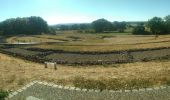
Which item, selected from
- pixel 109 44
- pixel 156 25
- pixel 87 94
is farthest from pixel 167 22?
pixel 87 94

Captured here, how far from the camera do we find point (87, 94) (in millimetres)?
14453

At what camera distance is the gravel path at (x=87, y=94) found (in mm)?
13853

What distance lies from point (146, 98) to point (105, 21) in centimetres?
17338

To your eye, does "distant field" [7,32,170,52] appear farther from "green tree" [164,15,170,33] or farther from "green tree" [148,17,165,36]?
"green tree" [164,15,170,33]

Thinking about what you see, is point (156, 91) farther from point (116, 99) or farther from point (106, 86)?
point (106, 86)

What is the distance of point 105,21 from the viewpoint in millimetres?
185125

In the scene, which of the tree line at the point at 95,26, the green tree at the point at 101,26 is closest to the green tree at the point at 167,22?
the tree line at the point at 95,26

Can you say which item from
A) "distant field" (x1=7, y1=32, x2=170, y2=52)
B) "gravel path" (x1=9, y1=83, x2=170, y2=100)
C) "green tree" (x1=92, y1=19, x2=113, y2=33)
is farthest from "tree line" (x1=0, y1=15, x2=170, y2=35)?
"gravel path" (x1=9, y1=83, x2=170, y2=100)

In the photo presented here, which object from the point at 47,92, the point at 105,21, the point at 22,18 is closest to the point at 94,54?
the point at 47,92

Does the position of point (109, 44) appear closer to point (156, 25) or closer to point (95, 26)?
point (156, 25)

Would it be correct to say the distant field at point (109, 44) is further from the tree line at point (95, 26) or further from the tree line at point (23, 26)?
the tree line at point (23, 26)

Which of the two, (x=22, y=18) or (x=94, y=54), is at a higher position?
(x=22, y=18)

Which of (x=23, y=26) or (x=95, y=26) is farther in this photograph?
(x=95, y=26)

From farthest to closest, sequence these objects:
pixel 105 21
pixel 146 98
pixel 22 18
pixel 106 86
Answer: pixel 105 21 → pixel 22 18 → pixel 106 86 → pixel 146 98
